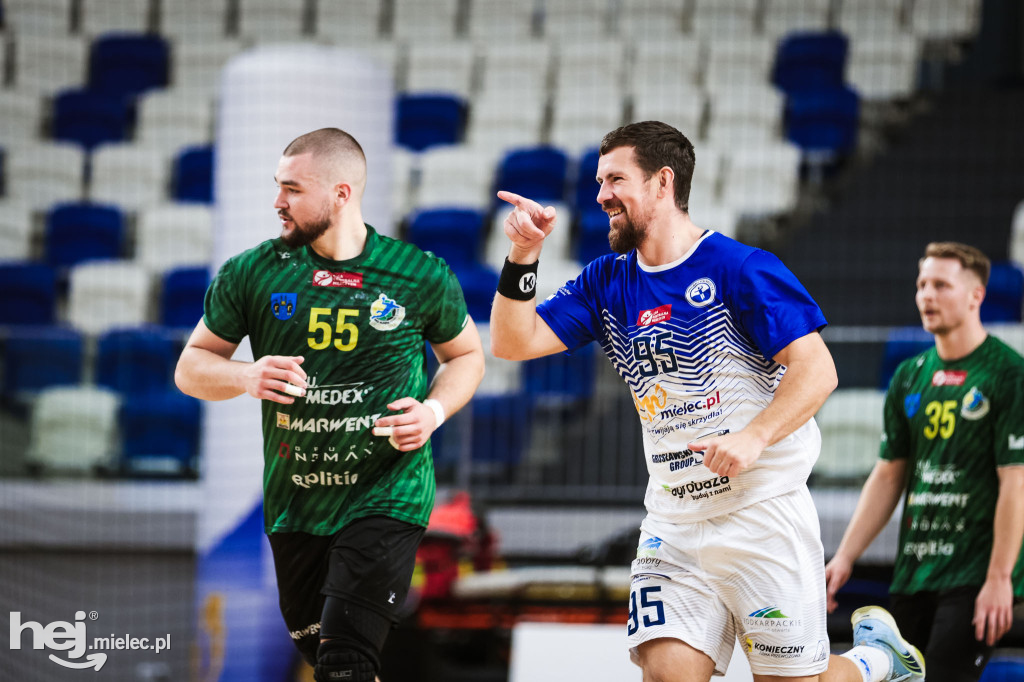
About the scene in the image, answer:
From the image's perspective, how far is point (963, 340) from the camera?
4699mm

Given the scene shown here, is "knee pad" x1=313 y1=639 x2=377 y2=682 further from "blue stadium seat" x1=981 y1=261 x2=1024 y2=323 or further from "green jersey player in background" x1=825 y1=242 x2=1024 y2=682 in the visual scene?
A: "blue stadium seat" x1=981 y1=261 x2=1024 y2=323

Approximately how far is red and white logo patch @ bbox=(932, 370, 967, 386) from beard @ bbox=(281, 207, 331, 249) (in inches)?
101

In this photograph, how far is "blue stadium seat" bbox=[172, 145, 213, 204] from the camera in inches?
470

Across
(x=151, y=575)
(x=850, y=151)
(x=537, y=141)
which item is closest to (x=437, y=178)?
(x=537, y=141)

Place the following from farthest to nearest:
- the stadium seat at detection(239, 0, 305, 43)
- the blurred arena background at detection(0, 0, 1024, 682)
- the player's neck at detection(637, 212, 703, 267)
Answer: the stadium seat at detection(239, 0, 305, 43) < the blurred arena background at detection(0, 0, 1024, 682) < the player's neck at detection(637, 212, 703, 267)

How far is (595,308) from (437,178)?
774 centimetres

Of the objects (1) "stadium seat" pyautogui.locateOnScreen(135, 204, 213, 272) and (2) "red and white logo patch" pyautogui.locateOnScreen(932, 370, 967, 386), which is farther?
(1) "stadium seat" pyautogui.locateOnScreen(135, 204, 213, 272)

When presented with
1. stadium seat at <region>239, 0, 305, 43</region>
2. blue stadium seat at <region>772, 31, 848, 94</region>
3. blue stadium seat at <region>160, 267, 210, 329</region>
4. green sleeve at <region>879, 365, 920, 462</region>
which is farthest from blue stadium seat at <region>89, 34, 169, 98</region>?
green sleeve at <region>879, 365, 920, 462</region>

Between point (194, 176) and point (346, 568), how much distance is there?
9071 millimetres

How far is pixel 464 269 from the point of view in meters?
10.2

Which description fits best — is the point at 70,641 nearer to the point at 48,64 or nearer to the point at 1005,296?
the point at 1005,296

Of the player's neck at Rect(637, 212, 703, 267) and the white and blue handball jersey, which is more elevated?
the player's neck at Rect(637, 212, 703, 267)

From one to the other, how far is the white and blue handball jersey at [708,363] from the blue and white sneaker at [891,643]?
1.02 metres

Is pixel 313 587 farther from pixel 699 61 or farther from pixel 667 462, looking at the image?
pixel 699 61
